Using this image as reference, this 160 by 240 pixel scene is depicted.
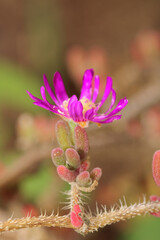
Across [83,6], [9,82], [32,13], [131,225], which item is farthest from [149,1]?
[131,225]

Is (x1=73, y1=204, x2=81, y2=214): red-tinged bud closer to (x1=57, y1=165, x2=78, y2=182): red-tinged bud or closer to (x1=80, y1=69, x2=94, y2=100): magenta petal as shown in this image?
(x1=57, y1=165, x2=78, y2=182): red-tinged bud

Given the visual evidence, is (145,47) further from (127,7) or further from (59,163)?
(59,163)

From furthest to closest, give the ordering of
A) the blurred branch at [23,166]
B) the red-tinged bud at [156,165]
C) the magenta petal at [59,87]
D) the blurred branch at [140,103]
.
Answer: the blurred branch at [140,103], the blurred branch at [23,166], the magenta petal at [59,87], the red-tinged bud at [156,165]

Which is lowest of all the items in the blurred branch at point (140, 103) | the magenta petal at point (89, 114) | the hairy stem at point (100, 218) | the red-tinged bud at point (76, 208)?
the hairy stem at point (100, 218)

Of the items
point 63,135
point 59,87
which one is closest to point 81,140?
point 63,135

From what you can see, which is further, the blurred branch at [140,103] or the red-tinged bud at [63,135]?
the blurred branch at [140,103]

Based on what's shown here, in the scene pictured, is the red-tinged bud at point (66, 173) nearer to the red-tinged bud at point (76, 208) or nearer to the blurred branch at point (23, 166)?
the red-tinged bud at point (76, 208)

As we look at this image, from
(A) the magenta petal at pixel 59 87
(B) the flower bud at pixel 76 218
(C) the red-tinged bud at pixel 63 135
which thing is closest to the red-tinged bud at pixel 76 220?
(B) the flower bud at pixel 76 218

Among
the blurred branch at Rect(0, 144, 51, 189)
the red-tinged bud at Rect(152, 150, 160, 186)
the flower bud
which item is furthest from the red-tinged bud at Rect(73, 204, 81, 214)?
the blurred branch at Rect(0, 144, 51, 189)
